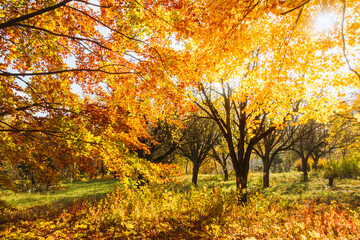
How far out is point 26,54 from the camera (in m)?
5.04

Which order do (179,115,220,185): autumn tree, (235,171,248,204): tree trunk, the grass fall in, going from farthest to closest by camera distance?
(179,115,220,185): autumn tree < the grass < (235,171,248,204): tree trunk

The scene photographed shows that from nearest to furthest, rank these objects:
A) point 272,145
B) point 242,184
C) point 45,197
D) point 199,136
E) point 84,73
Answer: point 84,73 < point 242,184 < point 45,197 < point 272,145 < point 199,136

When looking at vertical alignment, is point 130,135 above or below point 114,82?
below

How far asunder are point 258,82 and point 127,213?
6111 millimetres

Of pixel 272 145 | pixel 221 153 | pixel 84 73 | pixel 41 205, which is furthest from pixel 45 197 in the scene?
pixel 272 145

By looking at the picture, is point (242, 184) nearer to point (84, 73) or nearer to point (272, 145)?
point (84, 73)

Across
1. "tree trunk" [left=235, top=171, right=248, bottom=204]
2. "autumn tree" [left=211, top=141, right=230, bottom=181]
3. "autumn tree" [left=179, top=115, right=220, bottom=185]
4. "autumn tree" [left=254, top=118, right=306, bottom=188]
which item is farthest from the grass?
"autumn tree" [left=254, top=118, right=306, bottom=188]

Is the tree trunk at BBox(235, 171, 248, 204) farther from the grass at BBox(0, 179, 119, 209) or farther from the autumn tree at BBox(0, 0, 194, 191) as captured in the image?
the grass at BBox(0, 179, 119, 209)

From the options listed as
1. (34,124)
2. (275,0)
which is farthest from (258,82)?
(34,124)

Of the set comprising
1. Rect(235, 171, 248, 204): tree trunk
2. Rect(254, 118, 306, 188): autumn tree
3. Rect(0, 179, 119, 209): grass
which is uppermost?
Rect(254, 118, 306, 188): autumn tree

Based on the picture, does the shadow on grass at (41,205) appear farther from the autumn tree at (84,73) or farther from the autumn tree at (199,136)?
the autumn tree at (199,136)

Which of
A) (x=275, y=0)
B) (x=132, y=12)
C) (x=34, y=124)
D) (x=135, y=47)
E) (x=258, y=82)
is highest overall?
(x=132, y=12)

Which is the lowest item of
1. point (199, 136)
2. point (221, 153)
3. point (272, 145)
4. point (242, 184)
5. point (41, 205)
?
point (41, 205)

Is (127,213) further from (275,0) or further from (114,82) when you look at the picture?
(275,0)
